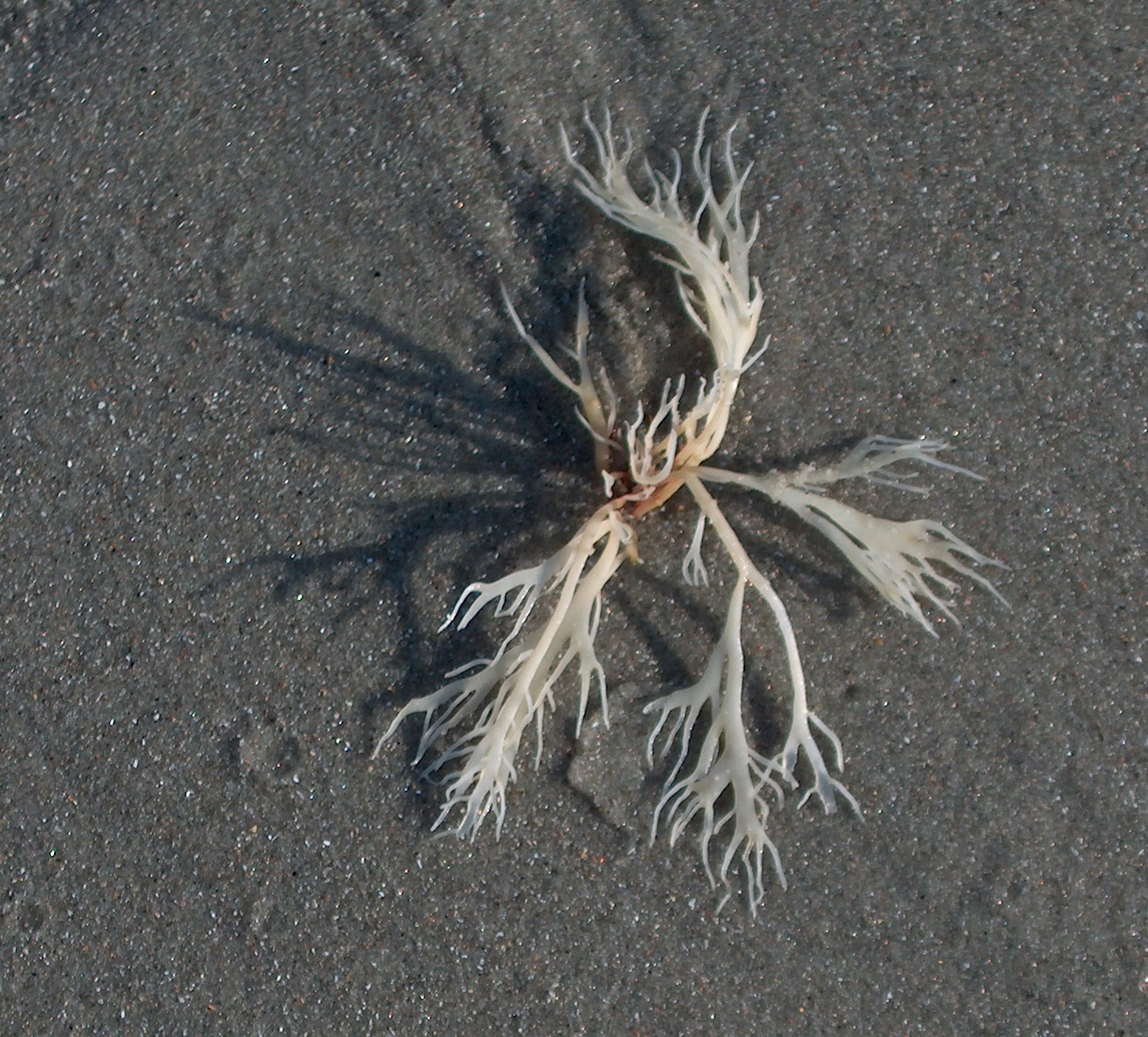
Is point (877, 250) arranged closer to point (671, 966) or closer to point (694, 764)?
point (694, 764)

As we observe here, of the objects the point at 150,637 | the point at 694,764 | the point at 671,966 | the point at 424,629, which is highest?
the point at 150,637

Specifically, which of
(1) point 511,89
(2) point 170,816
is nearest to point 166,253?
(1) point 511,89

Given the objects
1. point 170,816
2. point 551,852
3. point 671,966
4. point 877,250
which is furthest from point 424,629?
point 877,250

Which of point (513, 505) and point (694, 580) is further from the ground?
point (513, 505)

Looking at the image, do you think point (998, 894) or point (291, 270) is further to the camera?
point (291, 270)

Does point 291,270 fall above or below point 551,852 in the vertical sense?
above

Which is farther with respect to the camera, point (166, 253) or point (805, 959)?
point (166, 253)

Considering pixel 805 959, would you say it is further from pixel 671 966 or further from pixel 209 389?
pixel 209 389
